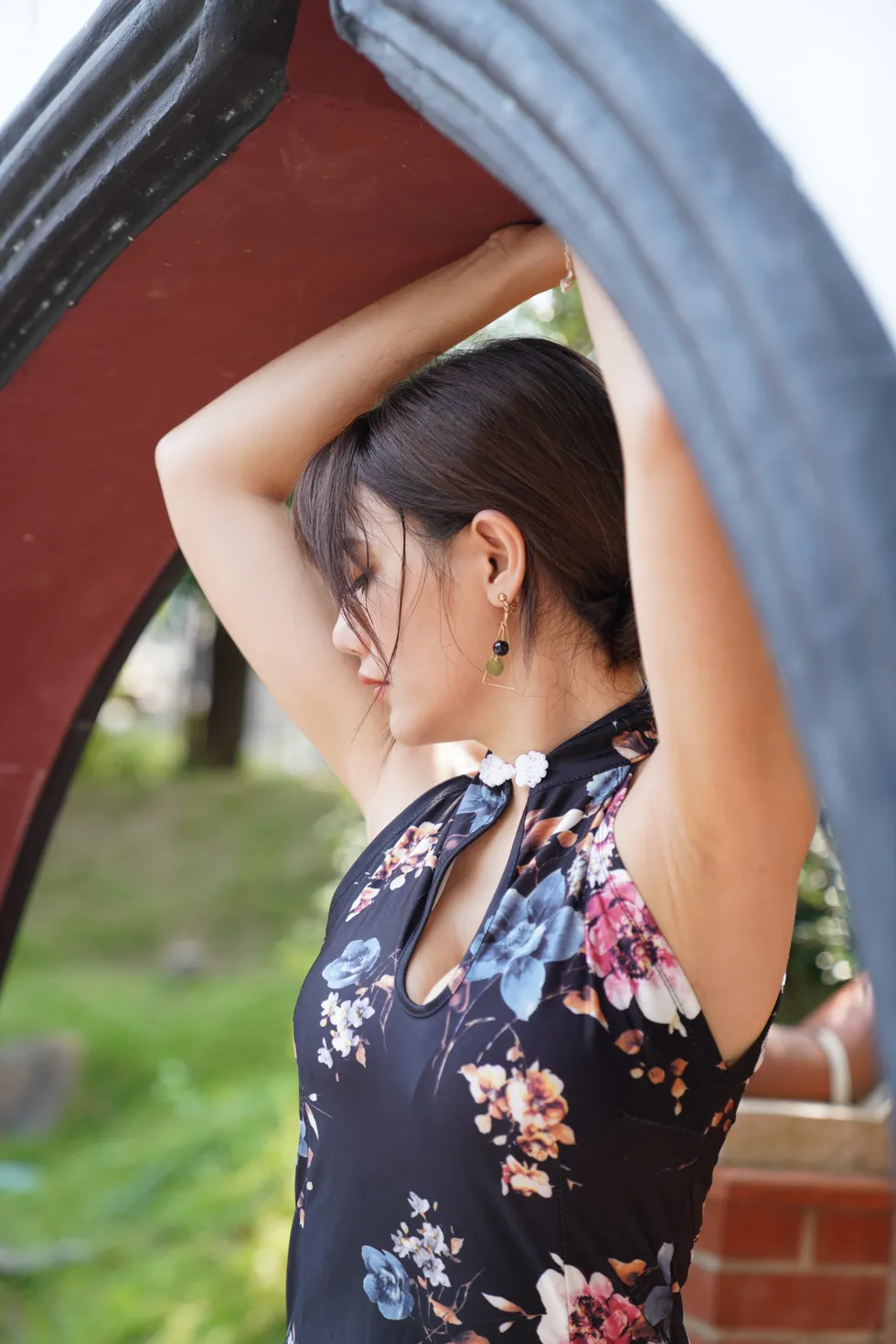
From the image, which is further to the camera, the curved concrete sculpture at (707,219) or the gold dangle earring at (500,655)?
the gold dangle earring at (500,655)

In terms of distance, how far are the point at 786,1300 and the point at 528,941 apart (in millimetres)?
1832

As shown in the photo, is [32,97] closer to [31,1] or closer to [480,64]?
[31,1]

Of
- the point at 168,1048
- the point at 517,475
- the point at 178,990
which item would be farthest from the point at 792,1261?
the point at 178,990

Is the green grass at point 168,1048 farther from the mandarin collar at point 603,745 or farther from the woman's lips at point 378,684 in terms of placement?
the mandarin collar at point 603,745

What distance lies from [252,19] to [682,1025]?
839 millimetres

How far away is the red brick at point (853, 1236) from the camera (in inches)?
97.3

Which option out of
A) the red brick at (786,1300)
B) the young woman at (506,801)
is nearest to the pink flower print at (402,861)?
the young woman at (506,801)

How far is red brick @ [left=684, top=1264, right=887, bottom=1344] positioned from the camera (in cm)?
244

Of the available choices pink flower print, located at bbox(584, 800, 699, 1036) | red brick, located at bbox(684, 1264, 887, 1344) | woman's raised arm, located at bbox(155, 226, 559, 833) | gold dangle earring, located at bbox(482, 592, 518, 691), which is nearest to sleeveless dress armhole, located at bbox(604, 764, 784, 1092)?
pink flower print, located at bbox(584, 800, 699, 1036)

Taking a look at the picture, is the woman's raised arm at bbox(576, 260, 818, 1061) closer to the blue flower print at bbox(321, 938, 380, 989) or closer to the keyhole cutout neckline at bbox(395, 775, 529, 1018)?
the keyhole cutout neckline at bbox(395, 775, 529, 1018)

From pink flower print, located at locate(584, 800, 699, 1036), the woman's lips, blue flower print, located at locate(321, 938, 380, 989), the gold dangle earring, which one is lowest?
blue flower print, located at locate(321, 938, 380, 989)

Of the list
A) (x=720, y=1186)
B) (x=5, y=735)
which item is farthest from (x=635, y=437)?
(x=720, y=1186)

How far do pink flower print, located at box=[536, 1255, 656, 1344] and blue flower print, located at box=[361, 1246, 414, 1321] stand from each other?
132 millimetres

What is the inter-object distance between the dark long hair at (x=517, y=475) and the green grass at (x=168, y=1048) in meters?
2.31
